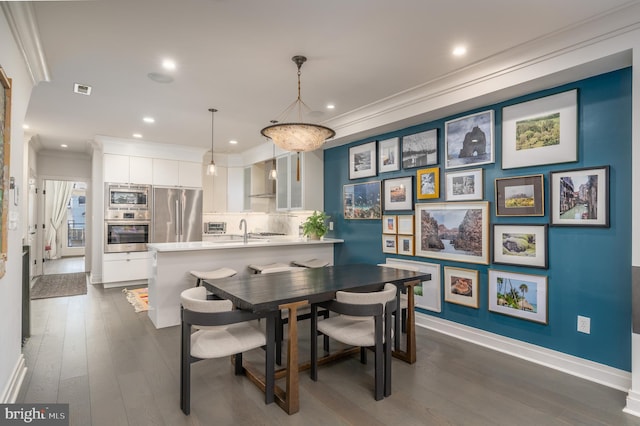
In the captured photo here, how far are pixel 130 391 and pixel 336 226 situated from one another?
366 cm

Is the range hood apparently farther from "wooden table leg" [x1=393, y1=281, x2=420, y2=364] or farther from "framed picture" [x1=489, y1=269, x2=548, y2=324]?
"framed picture" [x1=489, y1=269, x2=548, y2=324]

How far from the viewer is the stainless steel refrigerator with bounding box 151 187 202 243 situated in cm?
655

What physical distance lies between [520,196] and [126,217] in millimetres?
6346

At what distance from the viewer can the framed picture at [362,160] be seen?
4.86m

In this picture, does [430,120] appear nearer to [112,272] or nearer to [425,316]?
[425,316]

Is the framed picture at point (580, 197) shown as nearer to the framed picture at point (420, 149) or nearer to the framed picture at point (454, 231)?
the framed picture at point (454, 231)

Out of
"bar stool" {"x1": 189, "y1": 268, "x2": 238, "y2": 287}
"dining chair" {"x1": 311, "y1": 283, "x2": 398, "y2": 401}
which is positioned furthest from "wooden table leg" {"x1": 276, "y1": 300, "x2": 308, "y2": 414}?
"bar stool" {"x1": 189, "y1": 268, "x2": 238, "y2": 287}

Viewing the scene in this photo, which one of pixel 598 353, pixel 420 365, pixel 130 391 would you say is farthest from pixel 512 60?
pixel 130 391

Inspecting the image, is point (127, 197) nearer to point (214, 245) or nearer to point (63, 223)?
point (214, 245)

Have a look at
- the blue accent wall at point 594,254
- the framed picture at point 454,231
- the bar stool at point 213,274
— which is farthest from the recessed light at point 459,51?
the bar stool at point 213,274

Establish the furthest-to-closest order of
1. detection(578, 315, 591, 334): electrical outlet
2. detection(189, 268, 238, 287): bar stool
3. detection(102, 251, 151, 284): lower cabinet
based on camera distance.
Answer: detection(102, 251, 151, 284): lower cabinet
detection(189, 268, 238, 287): bar stool
detection(578, 315, 591, 334): electrical outlet

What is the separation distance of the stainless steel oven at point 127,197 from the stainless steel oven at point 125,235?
27cm

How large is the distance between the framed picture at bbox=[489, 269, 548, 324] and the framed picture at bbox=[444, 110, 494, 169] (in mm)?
1199

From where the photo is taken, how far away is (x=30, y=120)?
5.03 metres
